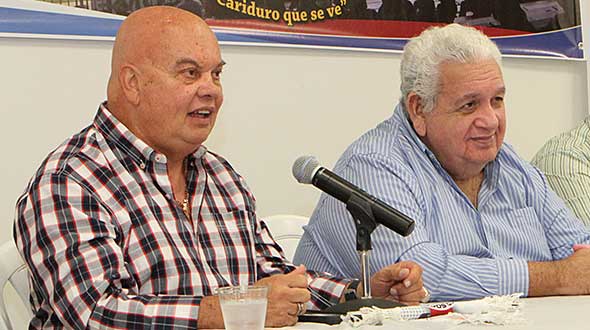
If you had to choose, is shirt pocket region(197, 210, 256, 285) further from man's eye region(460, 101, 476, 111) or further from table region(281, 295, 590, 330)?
man's eye region(460, 101, 476, 111)

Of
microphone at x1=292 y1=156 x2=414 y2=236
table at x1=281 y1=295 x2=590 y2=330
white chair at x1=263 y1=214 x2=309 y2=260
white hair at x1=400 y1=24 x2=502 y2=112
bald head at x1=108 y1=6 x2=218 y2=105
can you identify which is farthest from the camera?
white chair at x1=263 y1=214 x2=309 y2=260

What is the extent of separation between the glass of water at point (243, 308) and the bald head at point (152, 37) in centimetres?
74

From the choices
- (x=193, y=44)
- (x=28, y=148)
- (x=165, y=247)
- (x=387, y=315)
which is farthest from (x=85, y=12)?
(x=387, y=315)

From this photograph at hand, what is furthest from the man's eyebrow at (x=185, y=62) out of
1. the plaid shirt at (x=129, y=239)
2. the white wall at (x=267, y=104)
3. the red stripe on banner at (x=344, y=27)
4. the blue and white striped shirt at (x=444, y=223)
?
the red stripe on banner at (x=344, y=27)

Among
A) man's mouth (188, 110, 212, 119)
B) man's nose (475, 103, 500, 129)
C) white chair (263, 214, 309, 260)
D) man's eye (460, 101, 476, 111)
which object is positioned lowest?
white chair (263, 214, 309, 260)

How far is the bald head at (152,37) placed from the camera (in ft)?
7.02

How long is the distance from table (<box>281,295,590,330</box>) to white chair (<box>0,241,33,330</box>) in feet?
2.36

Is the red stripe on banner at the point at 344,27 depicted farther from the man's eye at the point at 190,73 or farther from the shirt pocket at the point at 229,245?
the shirt pocket at the point at 229,245

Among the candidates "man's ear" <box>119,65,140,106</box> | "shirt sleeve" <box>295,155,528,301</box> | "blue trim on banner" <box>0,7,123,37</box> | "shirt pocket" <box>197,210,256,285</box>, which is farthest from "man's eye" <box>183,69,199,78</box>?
"blue trim on banner" <box>0,7,123,37</box>

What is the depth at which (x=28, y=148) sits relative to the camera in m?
2.67

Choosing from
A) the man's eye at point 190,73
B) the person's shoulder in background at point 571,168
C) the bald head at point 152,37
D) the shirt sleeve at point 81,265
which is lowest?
the person's shoulder in background at point 571,168

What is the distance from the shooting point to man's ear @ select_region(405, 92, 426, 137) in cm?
256

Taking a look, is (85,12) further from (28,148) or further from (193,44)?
(193,44)

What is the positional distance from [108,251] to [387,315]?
53 cm
